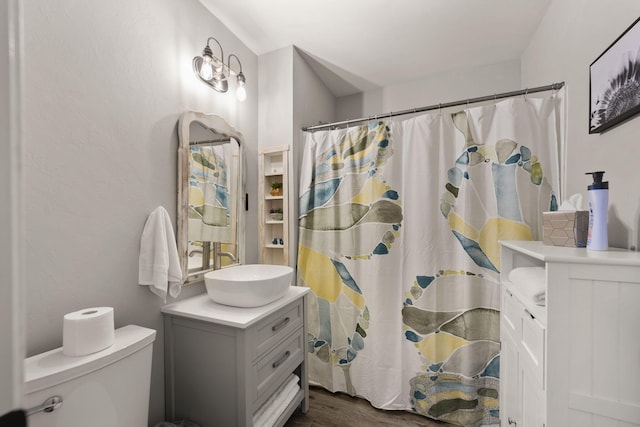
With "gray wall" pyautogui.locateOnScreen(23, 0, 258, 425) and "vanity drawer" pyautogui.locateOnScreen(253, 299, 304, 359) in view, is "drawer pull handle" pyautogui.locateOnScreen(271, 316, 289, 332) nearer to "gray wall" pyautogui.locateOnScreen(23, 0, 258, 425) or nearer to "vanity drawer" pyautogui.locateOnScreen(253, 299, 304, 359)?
"vanity drawer" pyautogui.locateOnScreen(253, 299, 304, 359)

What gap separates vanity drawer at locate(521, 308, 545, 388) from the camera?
858mm

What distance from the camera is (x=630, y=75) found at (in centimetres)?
91

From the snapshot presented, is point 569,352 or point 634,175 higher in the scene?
point 634,175

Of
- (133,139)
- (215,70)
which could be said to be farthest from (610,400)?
(215,70)

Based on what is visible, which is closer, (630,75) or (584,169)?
(630,75)

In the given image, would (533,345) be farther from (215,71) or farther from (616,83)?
(215,71)

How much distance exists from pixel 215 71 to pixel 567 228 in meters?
1.96

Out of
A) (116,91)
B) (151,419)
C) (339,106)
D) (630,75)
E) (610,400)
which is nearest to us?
(610,400)

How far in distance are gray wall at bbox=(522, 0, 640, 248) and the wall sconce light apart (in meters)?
1.79

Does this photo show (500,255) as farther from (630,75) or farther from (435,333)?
(630,75)

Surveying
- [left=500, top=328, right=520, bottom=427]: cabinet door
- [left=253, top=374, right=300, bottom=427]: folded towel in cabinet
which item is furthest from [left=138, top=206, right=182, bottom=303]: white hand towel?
[left=500, top=328, right=520, bottom=427]: cabinet door

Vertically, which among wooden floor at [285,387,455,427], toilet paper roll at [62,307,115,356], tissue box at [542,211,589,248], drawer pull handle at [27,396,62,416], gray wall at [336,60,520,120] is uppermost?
gray wall at [336,60,520,120]

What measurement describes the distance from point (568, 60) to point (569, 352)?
145 centimetres

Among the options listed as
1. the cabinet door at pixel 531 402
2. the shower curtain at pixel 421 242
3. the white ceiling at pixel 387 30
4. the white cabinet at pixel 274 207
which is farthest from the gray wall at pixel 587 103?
the white cabinet at pixel 274 207
